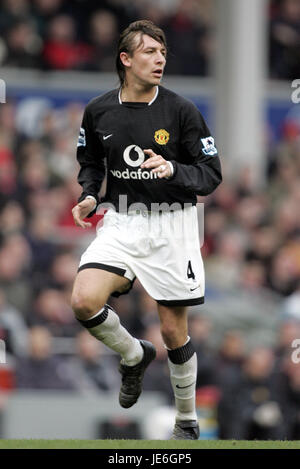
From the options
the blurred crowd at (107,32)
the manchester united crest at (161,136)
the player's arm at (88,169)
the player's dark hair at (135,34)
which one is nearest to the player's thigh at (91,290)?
the player's arm at (88,169)

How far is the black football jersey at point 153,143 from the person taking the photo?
782 cm

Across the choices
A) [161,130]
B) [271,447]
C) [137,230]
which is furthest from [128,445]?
[161,130]

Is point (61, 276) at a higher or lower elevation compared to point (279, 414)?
higher

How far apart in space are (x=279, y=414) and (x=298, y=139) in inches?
323

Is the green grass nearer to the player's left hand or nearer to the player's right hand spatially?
the player's right hand

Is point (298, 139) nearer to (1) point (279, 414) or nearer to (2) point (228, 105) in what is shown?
(2) point (228, 105)

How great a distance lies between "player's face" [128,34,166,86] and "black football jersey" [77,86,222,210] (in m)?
0.17

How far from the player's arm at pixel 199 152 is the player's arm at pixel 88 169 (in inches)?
24.6

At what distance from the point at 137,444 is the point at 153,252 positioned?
124 centimetres

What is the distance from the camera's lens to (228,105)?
1941cm

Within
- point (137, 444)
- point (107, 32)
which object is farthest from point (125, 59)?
point (107, 32)

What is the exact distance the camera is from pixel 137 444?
770 cm

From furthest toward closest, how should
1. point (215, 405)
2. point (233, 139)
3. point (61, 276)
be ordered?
point (233, 139) < point (61, 276) < point (215, 405)

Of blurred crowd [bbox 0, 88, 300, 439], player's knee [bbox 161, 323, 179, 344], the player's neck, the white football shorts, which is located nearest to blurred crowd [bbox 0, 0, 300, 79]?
blurred crowd [bbox 0, 88, 300, 439]
